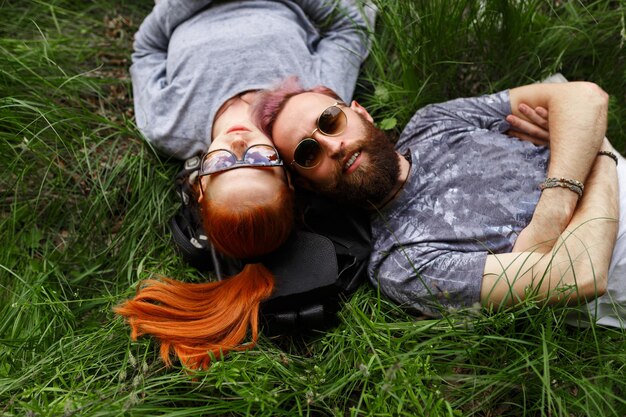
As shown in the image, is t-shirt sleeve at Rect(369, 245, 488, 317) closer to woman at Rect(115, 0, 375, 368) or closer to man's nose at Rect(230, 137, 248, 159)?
woman at Rect(115, 0, 375, 368)

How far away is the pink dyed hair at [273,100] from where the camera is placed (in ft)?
10.2

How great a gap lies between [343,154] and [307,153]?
0.20 m

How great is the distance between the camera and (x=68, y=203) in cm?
341

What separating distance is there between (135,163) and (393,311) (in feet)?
6.41

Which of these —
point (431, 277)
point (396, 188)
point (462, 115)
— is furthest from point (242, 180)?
point (462, 115)

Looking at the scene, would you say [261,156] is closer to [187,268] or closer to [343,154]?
[343,154]

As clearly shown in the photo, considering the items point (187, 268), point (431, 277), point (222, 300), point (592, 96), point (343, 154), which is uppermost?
point (592, 96)

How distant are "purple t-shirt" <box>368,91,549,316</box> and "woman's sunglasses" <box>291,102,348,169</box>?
49 cm

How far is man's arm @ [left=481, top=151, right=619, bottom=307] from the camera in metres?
2.39

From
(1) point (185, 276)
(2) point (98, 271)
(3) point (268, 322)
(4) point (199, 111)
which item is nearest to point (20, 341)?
(2) point (98, 271)

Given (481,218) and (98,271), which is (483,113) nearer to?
(481,218)

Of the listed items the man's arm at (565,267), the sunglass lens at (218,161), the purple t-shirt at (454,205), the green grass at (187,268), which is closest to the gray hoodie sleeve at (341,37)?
the green grass at (187,268)

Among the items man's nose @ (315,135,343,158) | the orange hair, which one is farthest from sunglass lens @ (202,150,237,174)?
man's nose @ (315,135,343,158)

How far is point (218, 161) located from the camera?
9.21 ft
